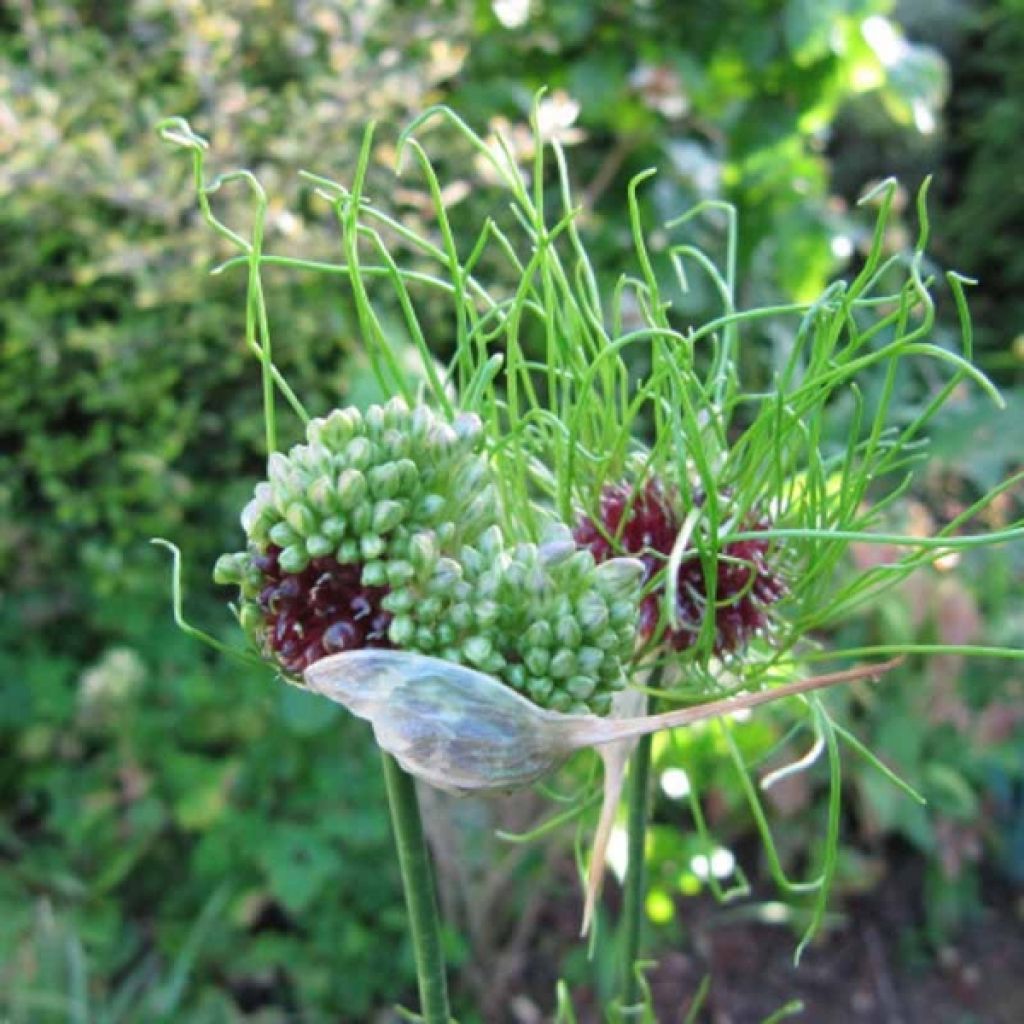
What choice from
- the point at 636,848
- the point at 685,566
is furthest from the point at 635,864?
the point at 685,566

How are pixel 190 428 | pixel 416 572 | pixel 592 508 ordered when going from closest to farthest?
1. pixel 416 572
2. pixel 592 508
3. pixel 190 428

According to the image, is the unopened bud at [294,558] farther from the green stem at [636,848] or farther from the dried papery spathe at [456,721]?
the green stem at [636,848]

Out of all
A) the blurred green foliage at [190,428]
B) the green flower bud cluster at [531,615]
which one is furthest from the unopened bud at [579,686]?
the blurred green foliage at [190,428]

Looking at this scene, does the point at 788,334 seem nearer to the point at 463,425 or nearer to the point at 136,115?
the point at 136,115

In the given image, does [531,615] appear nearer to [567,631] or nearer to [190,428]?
[567,631]

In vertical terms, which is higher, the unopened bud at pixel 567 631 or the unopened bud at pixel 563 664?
the unopened bud at pixel 567 631

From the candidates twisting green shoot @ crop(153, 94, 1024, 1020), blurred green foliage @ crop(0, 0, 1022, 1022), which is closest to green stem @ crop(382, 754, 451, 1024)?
twisting green shoot @ crop(153, 94, 1024, 1020)
